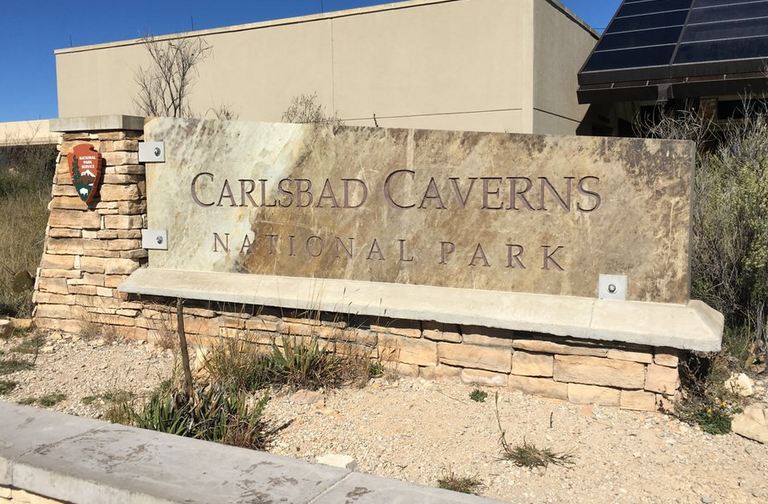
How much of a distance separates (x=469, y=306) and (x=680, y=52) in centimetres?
899

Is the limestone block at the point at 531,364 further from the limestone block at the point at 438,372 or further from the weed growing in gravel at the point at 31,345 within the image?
the weed growing in gravel at the point at 31,345

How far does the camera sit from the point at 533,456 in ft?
12.3

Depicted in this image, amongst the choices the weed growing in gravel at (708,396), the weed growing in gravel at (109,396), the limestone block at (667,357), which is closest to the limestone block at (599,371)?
the limestone block at (667,357)

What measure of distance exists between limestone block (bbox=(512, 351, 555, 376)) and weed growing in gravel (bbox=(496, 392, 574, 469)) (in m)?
0.86

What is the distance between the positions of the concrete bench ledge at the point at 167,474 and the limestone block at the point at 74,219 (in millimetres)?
3190

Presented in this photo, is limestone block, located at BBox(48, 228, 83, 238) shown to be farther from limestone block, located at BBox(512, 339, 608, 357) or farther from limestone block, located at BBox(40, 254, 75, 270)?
limestone block, located at BBox(512, 339, 608, 357)

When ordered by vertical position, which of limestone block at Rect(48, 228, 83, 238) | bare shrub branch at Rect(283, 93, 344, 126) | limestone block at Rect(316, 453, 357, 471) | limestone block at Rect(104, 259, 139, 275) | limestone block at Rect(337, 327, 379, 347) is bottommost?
limestone block at Rect(316, 453, 357, 471)

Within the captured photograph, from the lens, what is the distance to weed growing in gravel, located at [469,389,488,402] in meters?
4.69

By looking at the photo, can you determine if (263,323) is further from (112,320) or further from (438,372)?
(112,320)

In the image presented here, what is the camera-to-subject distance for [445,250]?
202 inches

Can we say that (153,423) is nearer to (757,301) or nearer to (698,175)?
(757,301)

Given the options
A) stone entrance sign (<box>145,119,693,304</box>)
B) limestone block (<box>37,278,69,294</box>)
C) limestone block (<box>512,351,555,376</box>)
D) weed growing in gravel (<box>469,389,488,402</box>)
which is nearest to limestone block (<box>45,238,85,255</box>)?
limestone block (<box>37,278,69,294</box>)

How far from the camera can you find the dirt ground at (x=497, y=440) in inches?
139

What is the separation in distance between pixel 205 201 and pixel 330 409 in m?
2.40
